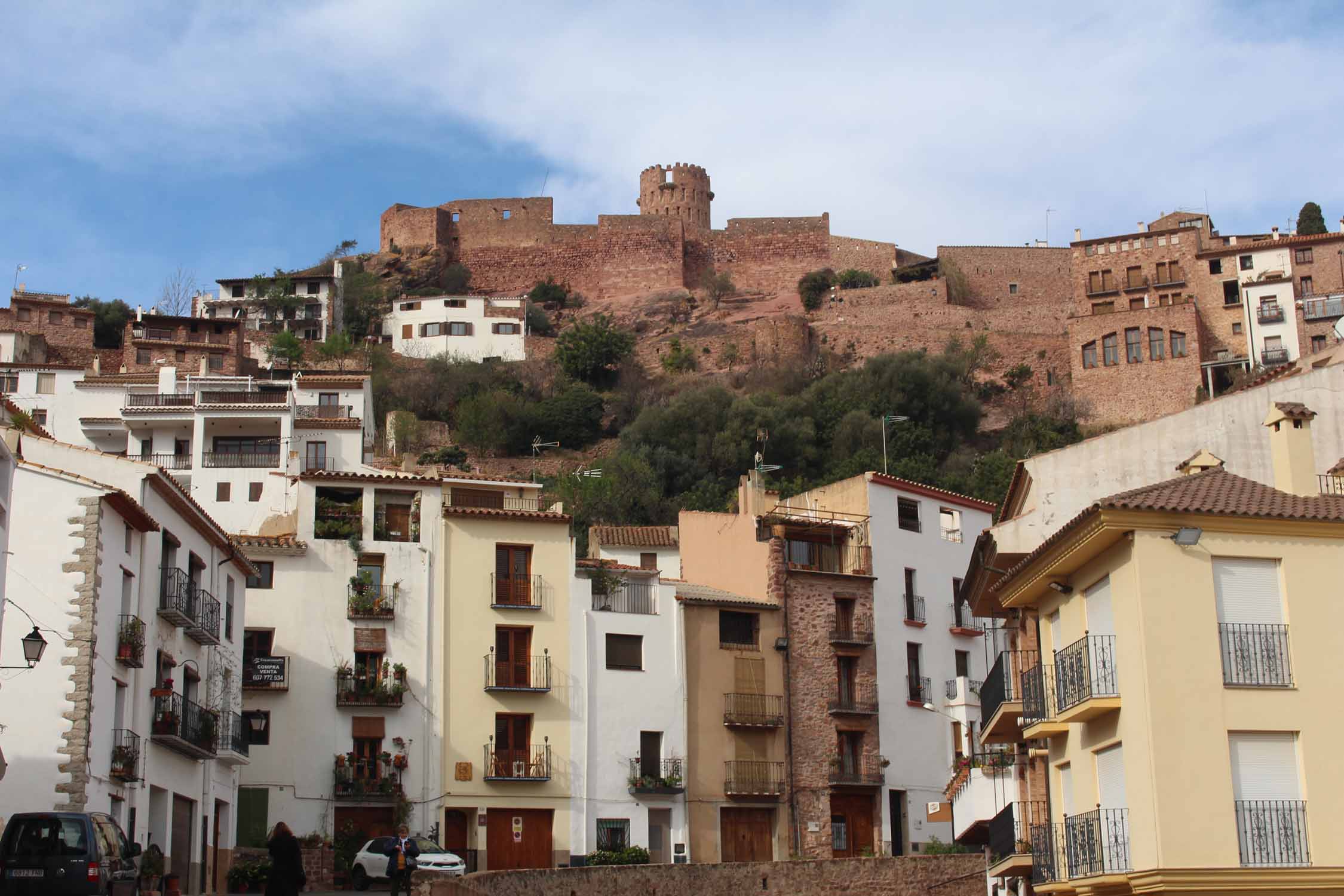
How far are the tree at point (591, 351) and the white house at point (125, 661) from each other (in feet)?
181

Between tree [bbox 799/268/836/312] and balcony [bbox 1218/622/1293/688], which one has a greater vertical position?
tree [bbox 799/268/836/312]

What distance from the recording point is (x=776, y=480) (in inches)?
3004

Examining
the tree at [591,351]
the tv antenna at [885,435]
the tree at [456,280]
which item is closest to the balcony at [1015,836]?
the tv antenna at [885,435]

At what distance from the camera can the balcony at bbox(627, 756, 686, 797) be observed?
43219 millimetres

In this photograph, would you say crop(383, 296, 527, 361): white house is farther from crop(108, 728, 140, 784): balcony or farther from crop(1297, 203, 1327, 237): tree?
crop(108, 728, 140, 784): balcony

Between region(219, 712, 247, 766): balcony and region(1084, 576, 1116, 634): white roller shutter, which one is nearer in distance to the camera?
region(1084, 576, 1116, 634): white roller shutter

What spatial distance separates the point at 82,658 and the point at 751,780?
20.8 meters

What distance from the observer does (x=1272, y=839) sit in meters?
18.5

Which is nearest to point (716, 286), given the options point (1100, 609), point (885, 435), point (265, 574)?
point (885, 435)

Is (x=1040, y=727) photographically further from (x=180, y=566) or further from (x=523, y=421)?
(x=523, y=421)

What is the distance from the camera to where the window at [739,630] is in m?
45.5

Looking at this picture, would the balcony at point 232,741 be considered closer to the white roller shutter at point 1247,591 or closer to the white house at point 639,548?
the white house at point 639,548

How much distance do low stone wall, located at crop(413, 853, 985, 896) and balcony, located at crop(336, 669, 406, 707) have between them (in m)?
8.00

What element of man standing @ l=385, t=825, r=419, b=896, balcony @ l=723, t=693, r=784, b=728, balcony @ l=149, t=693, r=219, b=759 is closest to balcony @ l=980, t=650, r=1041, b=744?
man standing @ l=385, t=825, r=419, b=896
